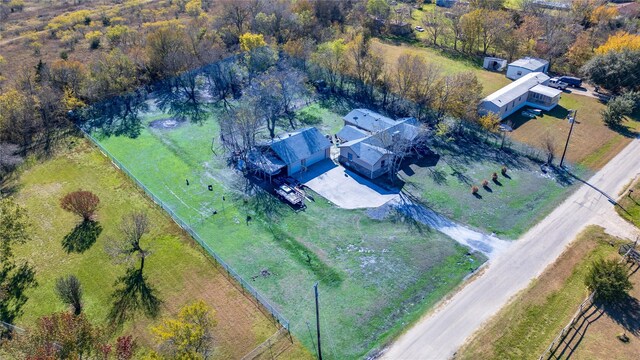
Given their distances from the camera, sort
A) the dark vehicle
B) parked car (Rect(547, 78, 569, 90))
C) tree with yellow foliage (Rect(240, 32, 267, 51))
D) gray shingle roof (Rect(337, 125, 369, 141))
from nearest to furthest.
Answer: gray shingle roof (Rect(337, 125, 369, 141))
tree with yellow foliage (Rect(240, 32, 267, 51))
parked car (Rect(547, 78, 569, 90))
the dark vehicle

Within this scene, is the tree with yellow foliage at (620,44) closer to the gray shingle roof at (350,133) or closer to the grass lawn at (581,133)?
the grass lawn at (581,133)

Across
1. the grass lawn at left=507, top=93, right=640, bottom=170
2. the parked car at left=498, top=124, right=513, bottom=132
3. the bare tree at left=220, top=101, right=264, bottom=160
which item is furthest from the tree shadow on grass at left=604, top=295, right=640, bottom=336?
the bare tree at left=220, top=101, right=264, bottom=160

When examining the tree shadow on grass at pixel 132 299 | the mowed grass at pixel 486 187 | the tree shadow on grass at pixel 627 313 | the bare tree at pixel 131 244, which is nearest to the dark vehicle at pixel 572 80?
the mowed grass at pixel 486 187

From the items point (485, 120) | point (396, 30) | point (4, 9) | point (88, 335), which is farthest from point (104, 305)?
point (4, 9)

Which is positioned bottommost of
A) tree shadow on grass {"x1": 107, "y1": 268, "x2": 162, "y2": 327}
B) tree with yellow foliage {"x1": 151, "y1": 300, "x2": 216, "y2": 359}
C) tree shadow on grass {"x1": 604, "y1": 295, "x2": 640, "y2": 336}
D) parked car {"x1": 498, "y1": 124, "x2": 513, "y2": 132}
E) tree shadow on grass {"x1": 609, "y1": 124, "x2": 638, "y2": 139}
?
tree shadow on grass {"x1": 604, "y1": 295, "x2": 640, "y2": 336}

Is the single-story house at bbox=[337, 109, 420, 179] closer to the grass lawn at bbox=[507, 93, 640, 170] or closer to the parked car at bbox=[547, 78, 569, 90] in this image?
the grass lawn at bbox=[507, 93, 640, 170]

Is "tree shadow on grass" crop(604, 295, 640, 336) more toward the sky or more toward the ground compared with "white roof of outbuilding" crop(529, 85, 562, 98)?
more toward the ground
